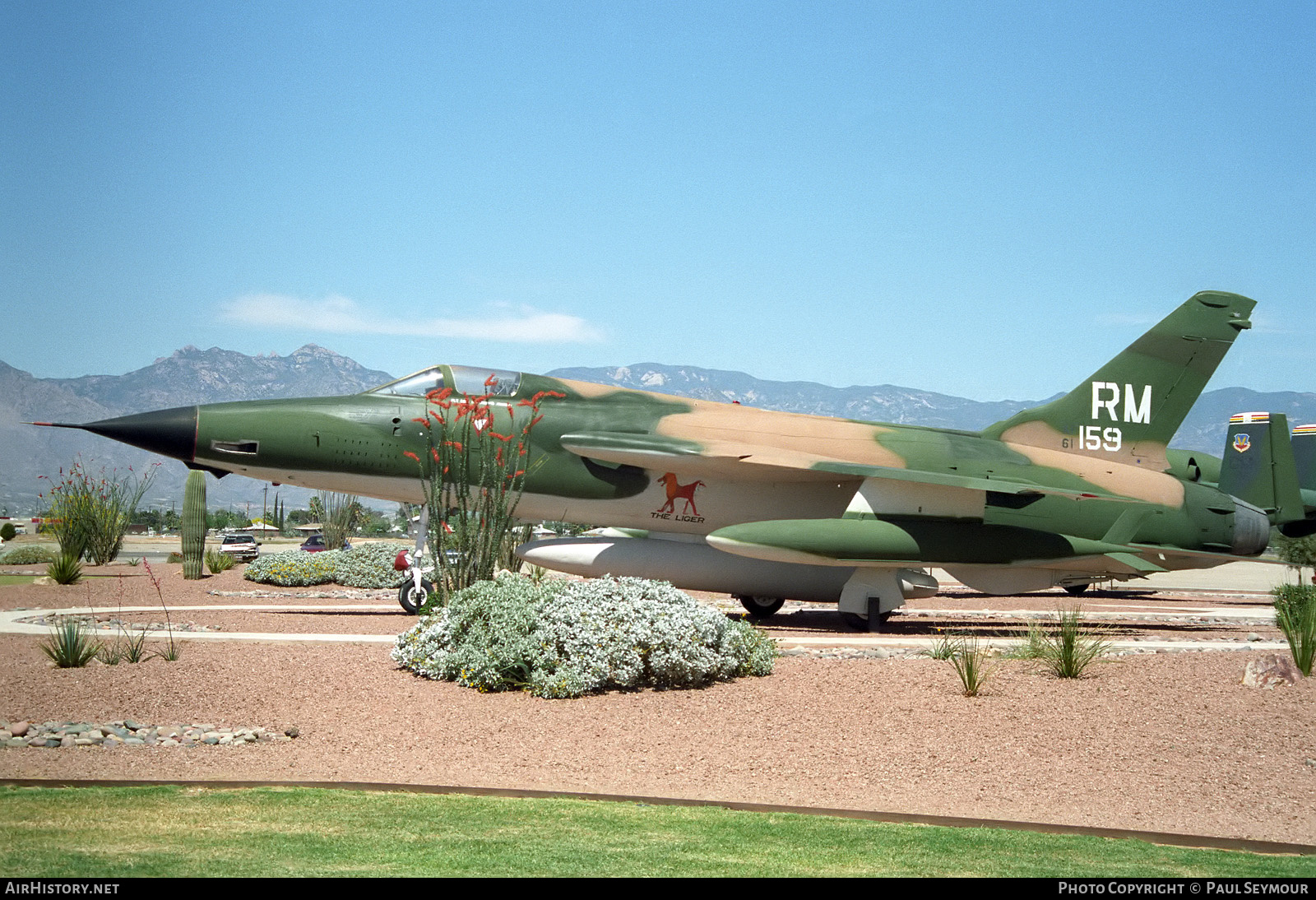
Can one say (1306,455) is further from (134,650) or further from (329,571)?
(134,650)

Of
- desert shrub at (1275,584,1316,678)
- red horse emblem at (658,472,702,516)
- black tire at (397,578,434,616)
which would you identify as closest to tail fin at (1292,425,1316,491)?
desert shrub at (1275,584,1316,678)

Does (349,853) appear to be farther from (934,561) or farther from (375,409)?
(934,561)

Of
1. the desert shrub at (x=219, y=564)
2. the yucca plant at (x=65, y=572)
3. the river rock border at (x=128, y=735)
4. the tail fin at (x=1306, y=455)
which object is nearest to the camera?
the river rock border at (x=128, y=735)

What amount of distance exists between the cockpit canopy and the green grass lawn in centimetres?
1045

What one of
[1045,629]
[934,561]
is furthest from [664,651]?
[1045,629]

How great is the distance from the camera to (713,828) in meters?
6.46

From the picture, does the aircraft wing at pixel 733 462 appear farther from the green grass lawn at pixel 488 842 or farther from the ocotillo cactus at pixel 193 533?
the ocotillo cactus at pixel 193 533

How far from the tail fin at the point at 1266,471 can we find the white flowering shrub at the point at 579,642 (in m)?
15.4

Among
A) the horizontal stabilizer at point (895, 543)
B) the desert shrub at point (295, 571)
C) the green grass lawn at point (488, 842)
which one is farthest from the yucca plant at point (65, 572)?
the green grass lawn at point (488, 842)

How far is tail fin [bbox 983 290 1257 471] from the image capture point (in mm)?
19891

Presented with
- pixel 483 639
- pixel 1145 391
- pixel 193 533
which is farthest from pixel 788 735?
pixel 193 533

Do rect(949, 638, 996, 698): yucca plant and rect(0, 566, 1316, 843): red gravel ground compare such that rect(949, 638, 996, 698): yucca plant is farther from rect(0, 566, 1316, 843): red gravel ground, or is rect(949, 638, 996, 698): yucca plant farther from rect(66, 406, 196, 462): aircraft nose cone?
rect(66, 406, 196, 462): aircraft nose cone

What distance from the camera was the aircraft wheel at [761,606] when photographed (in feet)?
62.5

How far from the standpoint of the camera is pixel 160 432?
15773 millimetres
